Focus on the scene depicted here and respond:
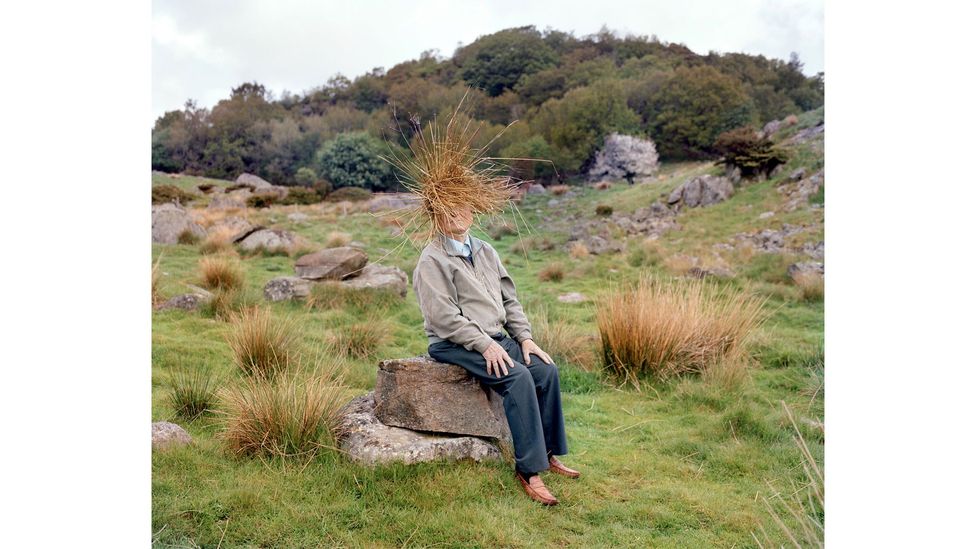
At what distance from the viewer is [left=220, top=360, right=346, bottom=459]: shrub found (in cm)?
300

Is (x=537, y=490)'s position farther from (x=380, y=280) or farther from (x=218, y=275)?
(x=218, y=275)

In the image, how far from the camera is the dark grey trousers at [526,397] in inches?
108

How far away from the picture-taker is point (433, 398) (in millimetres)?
2914

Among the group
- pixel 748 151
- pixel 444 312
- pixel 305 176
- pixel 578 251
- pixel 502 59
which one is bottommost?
pixel 444 312

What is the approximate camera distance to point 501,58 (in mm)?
6812

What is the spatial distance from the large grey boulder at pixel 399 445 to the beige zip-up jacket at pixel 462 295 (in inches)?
16.0

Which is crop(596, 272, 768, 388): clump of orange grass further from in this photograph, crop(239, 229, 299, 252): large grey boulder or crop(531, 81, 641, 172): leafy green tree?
crop(239, 229, 299, 252): large grey boulder

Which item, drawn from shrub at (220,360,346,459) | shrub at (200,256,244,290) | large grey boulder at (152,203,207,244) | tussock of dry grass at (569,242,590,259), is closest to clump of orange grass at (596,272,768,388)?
shrub at (220,360,346,459)

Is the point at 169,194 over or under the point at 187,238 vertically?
over

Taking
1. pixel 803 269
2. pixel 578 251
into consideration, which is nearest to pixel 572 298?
pixel 578 251

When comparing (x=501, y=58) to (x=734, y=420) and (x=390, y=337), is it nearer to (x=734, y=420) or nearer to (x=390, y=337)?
(x=390, y=337)

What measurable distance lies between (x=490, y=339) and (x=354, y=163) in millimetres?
6105

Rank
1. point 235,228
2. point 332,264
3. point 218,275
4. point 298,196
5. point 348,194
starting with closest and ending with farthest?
point 218,275 → point 332,264 → point 235,228 → point 348,194 → point 298,196

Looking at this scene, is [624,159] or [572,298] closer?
[572,298]
